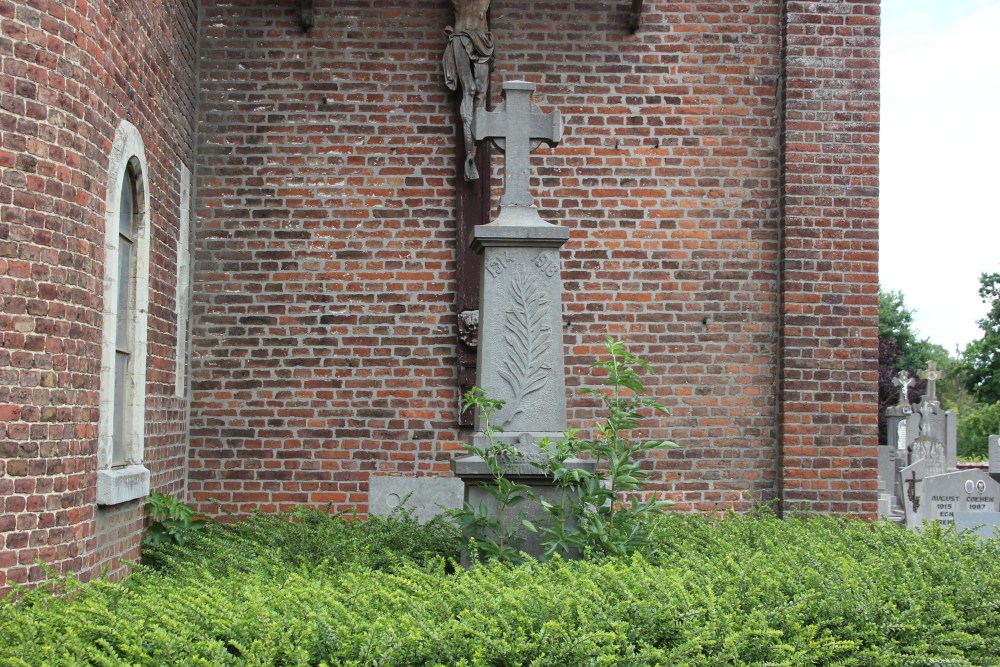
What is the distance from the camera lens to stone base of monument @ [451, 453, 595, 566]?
562 cm

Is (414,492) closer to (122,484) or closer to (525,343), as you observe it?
(122,484)

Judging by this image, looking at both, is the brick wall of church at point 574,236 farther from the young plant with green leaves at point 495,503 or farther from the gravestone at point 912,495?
the gravestone at point 912,495

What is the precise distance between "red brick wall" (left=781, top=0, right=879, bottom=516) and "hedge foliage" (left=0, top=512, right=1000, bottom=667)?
2916mm

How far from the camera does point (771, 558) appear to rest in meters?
5.27

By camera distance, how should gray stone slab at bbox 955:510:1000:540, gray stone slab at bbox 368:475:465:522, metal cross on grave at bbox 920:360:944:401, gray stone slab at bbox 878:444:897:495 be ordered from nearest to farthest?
1. gray stone slab at bbox 368:475:465:522
2. gray stone slab at bbox 955:510:1000:540
3. gray stone slab at bbox 878:444:897:495
4. metal cross on grave at bbox 920:360:944:401

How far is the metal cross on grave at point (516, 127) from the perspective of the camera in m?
6.09

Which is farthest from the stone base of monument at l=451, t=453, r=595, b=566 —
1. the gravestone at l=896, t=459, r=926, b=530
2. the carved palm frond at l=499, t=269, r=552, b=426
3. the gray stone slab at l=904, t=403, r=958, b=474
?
the gray stone slab at l=904, t=403, r=958, b=474

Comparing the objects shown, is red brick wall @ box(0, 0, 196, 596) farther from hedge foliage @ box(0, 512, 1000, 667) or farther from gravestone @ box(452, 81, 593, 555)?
gravestone @ box(452, 81, 593, 555)

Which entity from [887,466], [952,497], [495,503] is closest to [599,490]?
[495,503]

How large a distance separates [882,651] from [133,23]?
547cm

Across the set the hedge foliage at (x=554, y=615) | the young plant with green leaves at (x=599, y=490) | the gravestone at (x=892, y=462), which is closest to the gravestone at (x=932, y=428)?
the gravestone at (x=892, y=462)

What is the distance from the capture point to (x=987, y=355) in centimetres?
3741

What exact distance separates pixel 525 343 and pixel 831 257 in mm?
3754

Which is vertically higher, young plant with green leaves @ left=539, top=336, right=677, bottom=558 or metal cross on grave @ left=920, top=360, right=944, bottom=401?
metal cross on grave @ left=920, top=360, right=944, bottom=401
